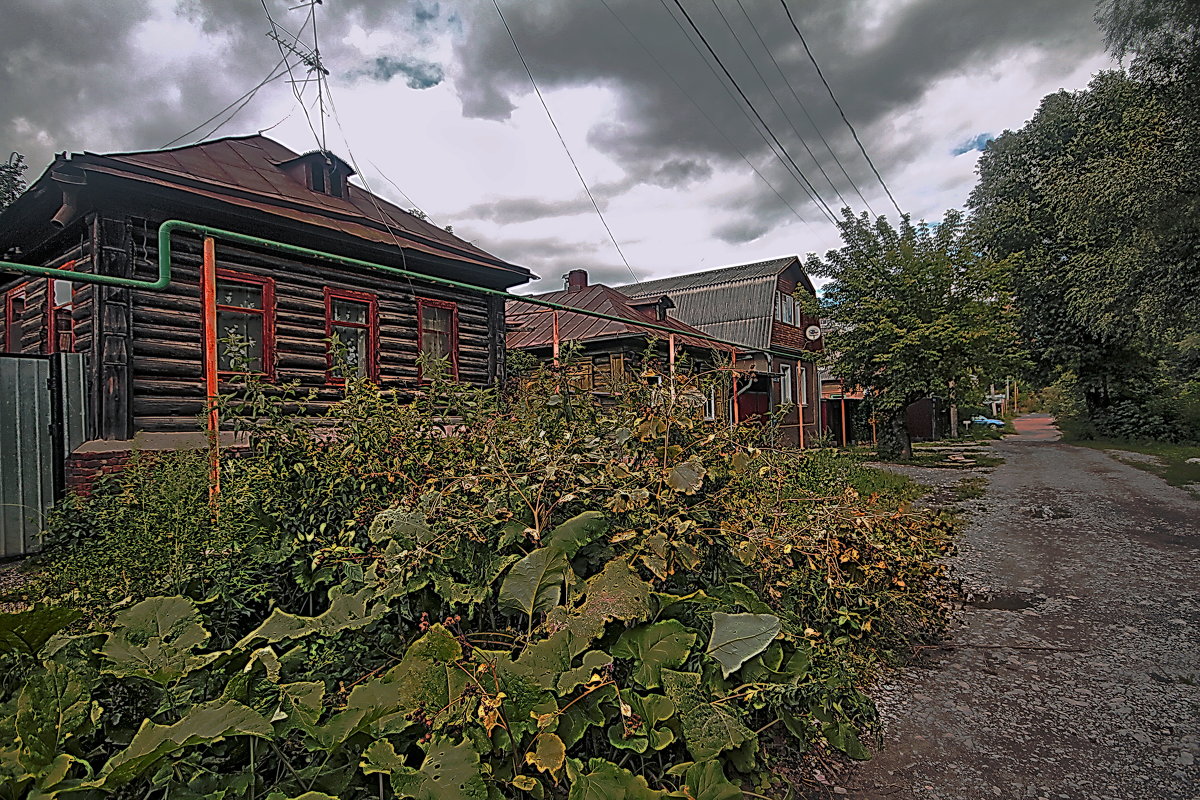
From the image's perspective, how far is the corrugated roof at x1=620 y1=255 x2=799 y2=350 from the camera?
68.7 feet

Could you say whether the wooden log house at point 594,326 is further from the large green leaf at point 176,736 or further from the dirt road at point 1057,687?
the large green leaf at point 176,736

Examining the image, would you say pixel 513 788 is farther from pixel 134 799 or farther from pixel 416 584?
pixel 134 799

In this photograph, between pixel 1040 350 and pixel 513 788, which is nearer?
pixel 513 788

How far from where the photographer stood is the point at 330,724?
1.48 meters

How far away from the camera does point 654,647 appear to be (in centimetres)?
186

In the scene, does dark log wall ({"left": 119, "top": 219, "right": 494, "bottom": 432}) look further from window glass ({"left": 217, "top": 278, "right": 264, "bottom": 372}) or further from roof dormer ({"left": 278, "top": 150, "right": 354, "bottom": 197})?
roof dormer ({"left": 278, "top": 150, "right": 354, "bottom": 197})

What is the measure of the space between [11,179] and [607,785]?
21.3m

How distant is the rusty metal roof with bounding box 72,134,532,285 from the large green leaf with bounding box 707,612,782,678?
6.36m

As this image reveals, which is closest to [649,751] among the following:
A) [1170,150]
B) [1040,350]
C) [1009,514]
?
[1009,514]

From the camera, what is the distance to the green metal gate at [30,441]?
496 centimetres

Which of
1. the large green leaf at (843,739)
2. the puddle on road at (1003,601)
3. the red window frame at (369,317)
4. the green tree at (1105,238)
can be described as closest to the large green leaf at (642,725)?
the large green leaf at (843,739)

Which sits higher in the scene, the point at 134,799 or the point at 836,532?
the point at 836,532

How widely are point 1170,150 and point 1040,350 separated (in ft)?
45.8

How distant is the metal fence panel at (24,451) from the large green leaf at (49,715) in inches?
176
